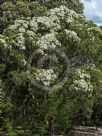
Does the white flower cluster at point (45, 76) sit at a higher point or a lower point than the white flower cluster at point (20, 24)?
lower

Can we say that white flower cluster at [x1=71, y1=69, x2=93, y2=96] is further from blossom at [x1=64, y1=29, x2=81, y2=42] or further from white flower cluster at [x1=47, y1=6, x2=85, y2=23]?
white flower cluster at [x1=47, y1=6, x2=85, y2=23]

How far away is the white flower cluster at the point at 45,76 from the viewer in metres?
21.8

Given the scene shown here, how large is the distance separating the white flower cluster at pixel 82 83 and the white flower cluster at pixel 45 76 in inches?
54.8

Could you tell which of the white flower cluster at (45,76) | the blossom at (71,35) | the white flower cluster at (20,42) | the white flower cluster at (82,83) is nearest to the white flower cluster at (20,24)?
the white flower cluster at (20,42)

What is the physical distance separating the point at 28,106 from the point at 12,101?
112 cm

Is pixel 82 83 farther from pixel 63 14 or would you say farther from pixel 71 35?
pixel 63 14

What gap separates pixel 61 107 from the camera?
78.5 feet

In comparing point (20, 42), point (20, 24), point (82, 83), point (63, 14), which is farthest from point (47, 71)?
point (63, 14)

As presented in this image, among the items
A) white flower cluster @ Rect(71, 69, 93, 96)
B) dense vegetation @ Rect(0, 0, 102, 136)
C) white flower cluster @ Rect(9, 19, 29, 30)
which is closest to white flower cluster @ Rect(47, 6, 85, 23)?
dense vegetation @ Rect(0, 0, 102, 136)

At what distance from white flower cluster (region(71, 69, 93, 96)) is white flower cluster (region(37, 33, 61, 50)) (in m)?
2.13

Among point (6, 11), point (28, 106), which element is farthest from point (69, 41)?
point (6, 11)

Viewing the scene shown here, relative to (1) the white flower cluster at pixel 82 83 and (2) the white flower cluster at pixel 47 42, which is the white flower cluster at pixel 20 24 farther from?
(1) the white flower cluster at pixel 82 83

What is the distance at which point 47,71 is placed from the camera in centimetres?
2212

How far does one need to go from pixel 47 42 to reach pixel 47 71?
5.65 ft
